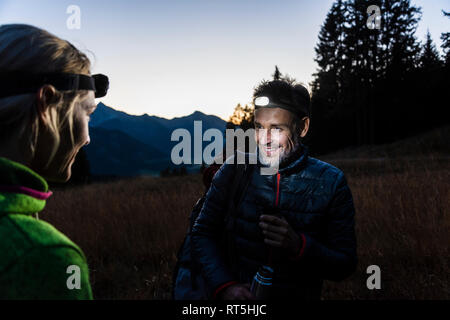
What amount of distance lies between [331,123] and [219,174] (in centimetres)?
3554

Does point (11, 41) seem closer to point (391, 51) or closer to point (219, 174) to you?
point (219, 174)

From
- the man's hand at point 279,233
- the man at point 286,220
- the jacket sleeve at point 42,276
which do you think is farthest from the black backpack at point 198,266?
the jacket sleeve at point 42,276

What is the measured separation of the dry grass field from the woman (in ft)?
8.64

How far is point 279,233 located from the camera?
4.53 ft

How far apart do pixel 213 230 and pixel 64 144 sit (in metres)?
0.96

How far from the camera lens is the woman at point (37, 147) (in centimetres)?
65

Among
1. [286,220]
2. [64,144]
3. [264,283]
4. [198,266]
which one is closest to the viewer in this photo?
[64,144]

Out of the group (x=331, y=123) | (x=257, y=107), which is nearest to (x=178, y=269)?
(x=257, y=107)

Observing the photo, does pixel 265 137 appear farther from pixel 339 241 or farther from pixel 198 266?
pixel 198 266

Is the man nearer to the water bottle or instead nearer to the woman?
the water bottle

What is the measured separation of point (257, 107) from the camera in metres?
1.86

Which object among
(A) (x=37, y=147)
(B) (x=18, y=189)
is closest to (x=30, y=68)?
(A) (x=37, y=147)

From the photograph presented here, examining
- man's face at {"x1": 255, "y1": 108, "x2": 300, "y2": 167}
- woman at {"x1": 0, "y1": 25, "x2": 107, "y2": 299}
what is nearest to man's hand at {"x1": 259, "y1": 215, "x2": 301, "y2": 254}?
man's face at {"x1": 255, "y1": 108, "x2": 300, "y2": 167}

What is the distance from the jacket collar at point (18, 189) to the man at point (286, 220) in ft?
3.20
